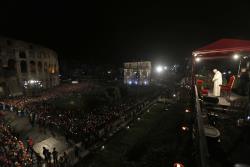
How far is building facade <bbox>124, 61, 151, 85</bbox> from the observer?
55094mm

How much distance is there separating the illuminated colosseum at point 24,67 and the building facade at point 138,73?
25.4 m

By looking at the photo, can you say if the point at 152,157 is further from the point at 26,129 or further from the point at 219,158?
the point at 26,129

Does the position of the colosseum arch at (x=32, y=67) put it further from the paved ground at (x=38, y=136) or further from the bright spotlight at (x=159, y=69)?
the bright spotlight at (x=159, y=69)

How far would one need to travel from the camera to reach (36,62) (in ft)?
134

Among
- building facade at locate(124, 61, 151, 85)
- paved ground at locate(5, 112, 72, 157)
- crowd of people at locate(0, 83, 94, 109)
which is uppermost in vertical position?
building facade at locate(124, 61, 151, 85)

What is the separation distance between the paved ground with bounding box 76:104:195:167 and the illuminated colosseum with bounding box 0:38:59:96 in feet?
97.8

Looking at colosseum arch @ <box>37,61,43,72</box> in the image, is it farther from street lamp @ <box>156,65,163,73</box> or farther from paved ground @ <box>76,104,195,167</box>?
street lamp @ <box>156,65,163,73</box>

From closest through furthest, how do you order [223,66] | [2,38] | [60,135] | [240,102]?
[240,102] < [223,66] < [60,135] < [2,38]

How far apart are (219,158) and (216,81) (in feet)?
19.3

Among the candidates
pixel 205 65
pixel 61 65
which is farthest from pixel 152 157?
pixel 61 65

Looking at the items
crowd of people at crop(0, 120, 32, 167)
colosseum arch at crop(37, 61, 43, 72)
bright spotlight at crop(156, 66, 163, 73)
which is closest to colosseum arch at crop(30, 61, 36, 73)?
colosseum arch at crop(37, 61, 43, 72)

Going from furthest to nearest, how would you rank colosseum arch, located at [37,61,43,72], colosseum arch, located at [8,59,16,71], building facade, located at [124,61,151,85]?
1. building facade, located at [124,61,151,85]
2. colosseum arch, located at [37,61,43,72]
3. colosseum arch, located at [8,59,16,71]

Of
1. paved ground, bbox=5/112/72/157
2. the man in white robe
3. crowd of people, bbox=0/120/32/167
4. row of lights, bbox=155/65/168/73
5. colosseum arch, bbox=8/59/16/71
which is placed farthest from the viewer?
row of lights, bbox=155/65/168/73

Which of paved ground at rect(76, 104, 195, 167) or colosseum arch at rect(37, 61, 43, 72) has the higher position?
colosseum arch at rect(37, 61, 43, 72)
